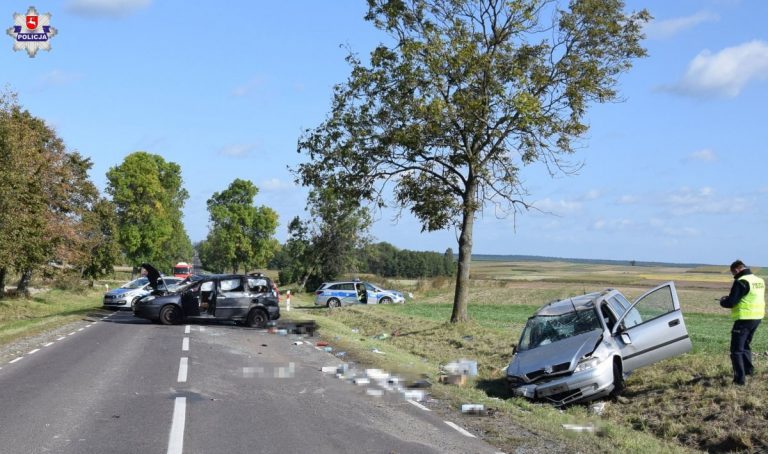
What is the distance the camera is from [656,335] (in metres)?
12.7

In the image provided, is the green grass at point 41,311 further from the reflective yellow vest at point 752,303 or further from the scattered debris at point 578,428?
the reflective yellow vest at point 752,303

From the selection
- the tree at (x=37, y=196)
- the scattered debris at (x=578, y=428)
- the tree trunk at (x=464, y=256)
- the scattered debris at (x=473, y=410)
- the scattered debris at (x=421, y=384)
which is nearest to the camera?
the scattered debris at (x=578, y=428)

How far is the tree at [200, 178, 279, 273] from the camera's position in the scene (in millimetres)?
91562

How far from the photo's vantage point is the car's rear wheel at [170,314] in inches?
961

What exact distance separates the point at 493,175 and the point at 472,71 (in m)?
3.77

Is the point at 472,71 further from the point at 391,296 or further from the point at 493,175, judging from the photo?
A: the point at 391,296

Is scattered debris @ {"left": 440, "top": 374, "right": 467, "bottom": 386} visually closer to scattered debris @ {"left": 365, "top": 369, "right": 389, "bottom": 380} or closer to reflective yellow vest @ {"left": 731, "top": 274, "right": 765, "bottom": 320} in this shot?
scattered debris @ {"left": 365, "top": 369, "right": 389, "bottom": 380}

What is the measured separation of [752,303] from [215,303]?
17535 mm

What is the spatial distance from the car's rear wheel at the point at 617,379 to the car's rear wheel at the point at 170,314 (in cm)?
1611

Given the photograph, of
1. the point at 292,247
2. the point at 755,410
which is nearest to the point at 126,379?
the point at 755,410

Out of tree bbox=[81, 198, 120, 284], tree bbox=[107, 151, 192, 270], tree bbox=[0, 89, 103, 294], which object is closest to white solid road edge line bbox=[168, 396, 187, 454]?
tree bbox=[0, 89, 103, 294]

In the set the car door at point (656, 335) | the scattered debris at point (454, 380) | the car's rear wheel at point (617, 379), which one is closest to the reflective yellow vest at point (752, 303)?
the car door at point (656, 335)

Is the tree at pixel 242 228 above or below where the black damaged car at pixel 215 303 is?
above

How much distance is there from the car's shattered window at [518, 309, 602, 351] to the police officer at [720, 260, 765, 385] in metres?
2.36
